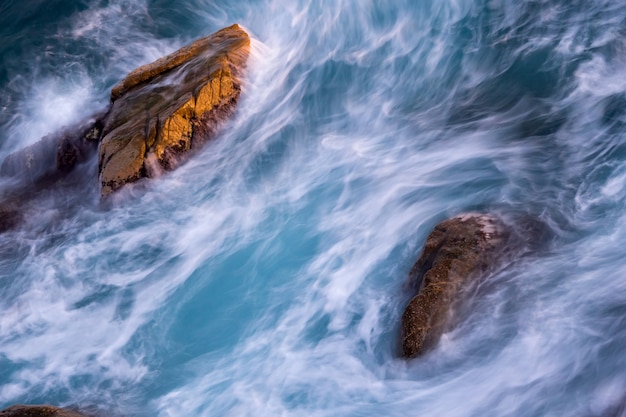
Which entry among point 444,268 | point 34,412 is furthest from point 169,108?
point 444,268

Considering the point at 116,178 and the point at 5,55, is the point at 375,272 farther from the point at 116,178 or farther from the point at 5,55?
the point at 5,55

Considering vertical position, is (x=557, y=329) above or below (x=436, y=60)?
below

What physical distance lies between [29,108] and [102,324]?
17.9 feet

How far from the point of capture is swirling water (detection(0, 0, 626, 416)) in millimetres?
6180

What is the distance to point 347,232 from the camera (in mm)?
8062

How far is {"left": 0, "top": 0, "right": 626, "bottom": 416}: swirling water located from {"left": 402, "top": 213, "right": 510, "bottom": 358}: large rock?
0.64 ft

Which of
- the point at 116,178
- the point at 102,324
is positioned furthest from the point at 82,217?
the point at 102,324

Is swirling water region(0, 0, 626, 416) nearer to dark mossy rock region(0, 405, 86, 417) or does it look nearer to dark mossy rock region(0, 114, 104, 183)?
dark mossy rock region(0, 114, 104, 183)

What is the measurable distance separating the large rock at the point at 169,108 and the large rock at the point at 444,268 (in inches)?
163

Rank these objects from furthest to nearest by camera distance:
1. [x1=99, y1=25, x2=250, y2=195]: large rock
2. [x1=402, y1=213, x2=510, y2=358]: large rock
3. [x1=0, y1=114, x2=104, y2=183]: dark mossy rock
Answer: [x1=0, y1=114, x2=104, y2=183]: dark mossy rock < [x1=99, y1=25, x2=250, y2=195]: large rock < [x1=402, y1=213, x2=510, y2=358]: large rock

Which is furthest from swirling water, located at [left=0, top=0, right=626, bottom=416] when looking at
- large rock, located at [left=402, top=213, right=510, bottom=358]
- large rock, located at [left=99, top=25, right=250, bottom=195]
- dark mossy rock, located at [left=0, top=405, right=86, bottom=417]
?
dark mossy rock, located at [left=0, top=405, right=86, bottom=417]

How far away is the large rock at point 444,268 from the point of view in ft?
20.0

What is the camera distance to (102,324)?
7781 mm

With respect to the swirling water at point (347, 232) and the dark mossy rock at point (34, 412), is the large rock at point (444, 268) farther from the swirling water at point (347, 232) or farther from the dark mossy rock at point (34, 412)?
the dark mossy rock at point (34, 412)
